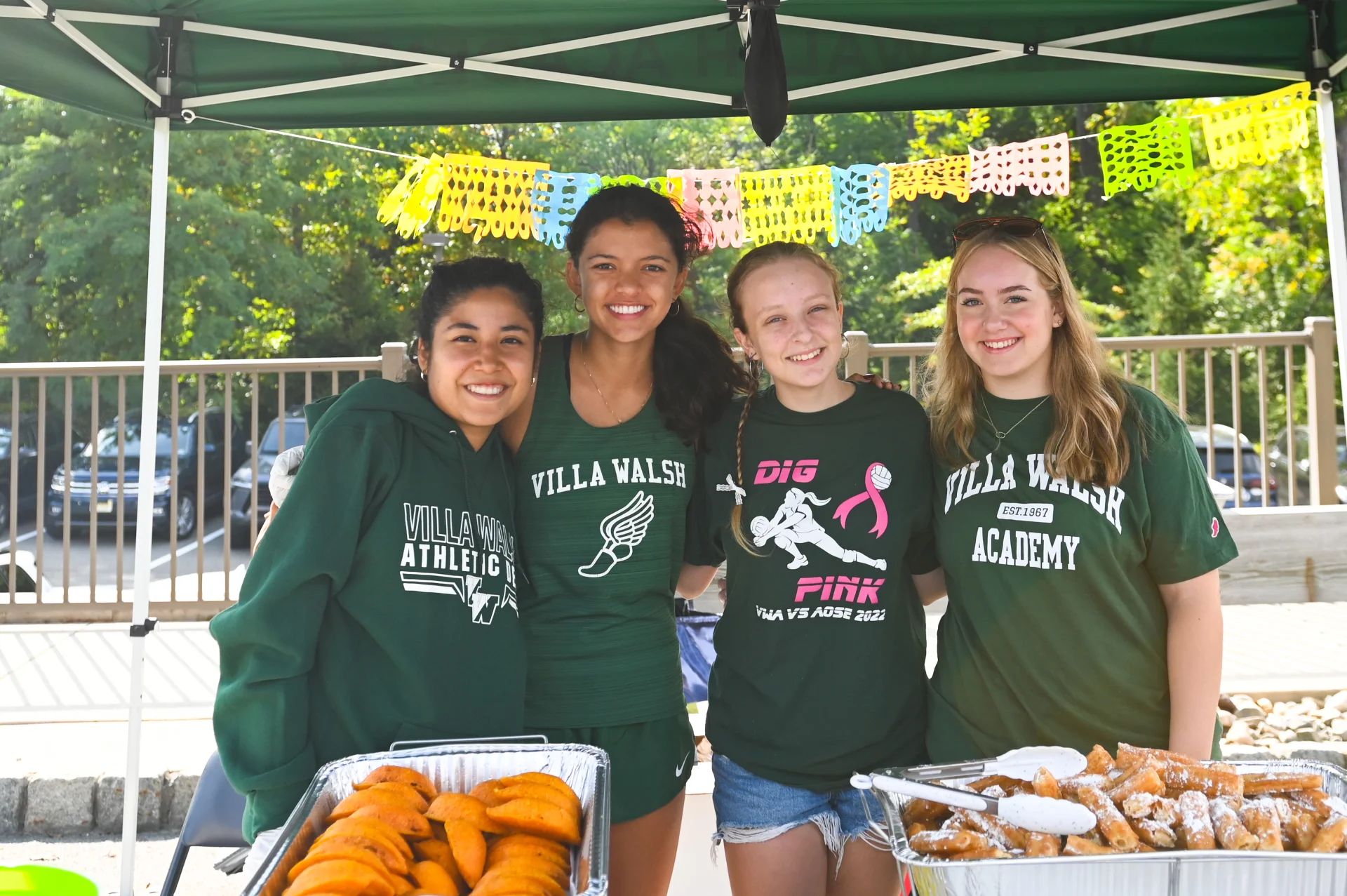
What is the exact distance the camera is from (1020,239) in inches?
90.5

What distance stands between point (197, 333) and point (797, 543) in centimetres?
1777

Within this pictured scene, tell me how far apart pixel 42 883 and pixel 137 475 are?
48.2 feet

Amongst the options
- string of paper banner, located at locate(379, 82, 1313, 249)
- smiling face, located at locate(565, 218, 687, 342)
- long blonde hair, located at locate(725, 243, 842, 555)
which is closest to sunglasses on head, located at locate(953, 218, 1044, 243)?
long blonde hair, located at locate(725, 243, 842, 555)

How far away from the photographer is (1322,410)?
266 inches

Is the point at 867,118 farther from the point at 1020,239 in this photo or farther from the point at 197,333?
the point at 1020,239

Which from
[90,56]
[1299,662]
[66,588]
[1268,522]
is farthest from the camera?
[66,588]

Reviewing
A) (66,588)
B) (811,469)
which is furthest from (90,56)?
(66,588)

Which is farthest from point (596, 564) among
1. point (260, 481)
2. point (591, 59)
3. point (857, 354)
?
point (260, 481)

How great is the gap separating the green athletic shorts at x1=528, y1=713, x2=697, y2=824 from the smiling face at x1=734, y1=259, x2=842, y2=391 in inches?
33.8

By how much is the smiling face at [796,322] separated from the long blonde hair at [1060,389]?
27cm

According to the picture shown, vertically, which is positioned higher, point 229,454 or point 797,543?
point 229,454

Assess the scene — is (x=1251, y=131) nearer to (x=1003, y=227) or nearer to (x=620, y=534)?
(x=1003, y=227)

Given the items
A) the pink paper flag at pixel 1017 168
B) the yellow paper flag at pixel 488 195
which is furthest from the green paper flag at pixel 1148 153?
the yellow paper flag at pixel 488 195

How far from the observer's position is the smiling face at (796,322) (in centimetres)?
236
